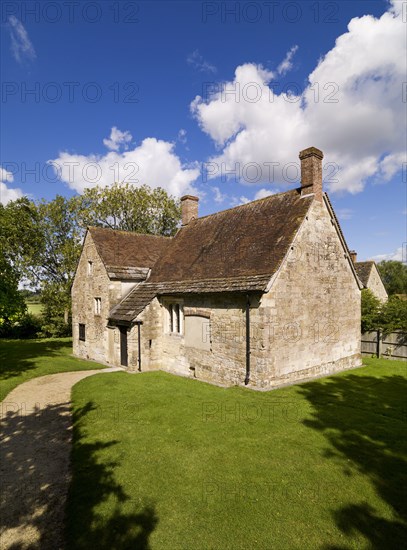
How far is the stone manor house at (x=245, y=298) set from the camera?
13.8 metres

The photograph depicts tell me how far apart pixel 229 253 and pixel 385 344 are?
12.1 meters

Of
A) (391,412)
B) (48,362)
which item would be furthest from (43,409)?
(391,412)

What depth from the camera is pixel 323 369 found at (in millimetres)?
16078

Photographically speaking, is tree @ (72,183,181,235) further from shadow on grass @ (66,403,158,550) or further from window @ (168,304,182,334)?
shadow on grass @ (66,403,158,550)

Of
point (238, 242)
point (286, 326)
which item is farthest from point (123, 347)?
point (286, 326)

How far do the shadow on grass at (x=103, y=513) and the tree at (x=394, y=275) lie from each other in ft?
238

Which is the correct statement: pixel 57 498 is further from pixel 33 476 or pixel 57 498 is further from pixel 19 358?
pixel 19 358

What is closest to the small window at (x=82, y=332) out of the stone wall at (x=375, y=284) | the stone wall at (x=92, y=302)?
the stone wall at (x=92, y=302)

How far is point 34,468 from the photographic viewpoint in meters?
7.72

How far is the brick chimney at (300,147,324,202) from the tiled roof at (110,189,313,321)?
1.71ft

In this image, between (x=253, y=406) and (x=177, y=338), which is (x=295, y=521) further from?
(x=177, y=338)

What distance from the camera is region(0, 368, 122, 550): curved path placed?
18.5ft

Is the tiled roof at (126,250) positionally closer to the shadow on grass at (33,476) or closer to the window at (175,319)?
the window at (175,319)

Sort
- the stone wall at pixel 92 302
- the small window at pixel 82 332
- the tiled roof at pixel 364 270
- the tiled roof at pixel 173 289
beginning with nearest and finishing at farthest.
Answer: the tiled roof at pixel 173 289 < the stone wall at pixel 92 302 < the small window at pixel 82 332 < the tiled roof at pixel 364 270
